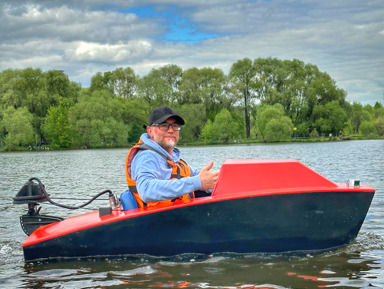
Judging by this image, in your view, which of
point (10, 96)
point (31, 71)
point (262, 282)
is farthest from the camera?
point (31, 71)

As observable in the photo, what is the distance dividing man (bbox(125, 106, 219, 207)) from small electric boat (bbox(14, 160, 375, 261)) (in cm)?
16

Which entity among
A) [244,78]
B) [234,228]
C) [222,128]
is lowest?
[234,228]

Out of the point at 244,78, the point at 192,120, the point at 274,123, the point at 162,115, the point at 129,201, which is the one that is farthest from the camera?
the point at 244,78

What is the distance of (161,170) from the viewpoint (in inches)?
213

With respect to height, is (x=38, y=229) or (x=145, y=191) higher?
(x=145, y=191)

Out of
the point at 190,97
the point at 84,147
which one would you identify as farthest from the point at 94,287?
the point at 84,147

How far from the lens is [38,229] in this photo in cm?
605

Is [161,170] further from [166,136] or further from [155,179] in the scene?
[166,136]

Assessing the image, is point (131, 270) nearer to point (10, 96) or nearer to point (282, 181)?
point (282, 181)

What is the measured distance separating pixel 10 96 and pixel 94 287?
6047cm

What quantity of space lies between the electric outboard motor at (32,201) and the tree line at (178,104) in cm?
5465

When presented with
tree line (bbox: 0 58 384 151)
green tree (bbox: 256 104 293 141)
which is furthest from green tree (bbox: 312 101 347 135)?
green tree (bbox: 256 104 293 141)

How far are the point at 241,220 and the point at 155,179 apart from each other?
0.99 m

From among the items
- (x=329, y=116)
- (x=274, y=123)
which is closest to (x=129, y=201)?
(x=274, y=123)
